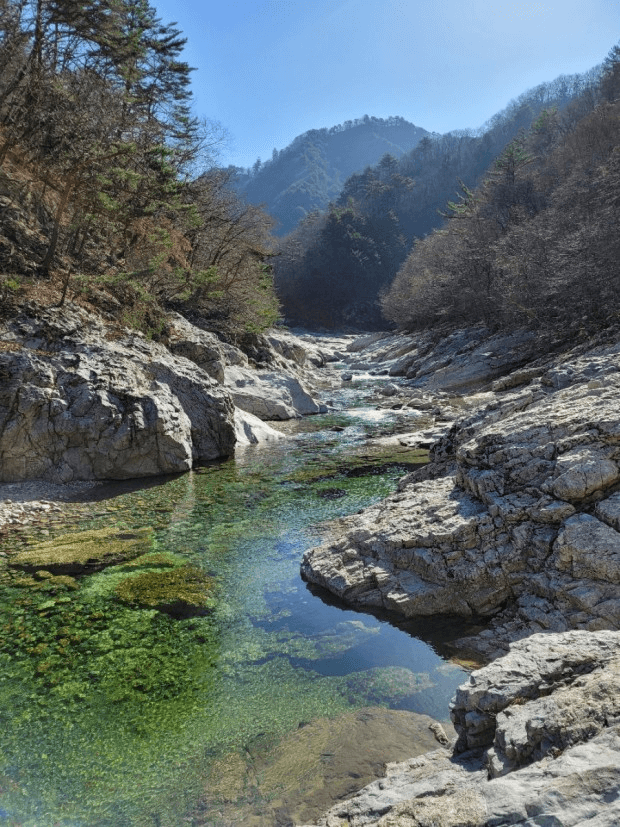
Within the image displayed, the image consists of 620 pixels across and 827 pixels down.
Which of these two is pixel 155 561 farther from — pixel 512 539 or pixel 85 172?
pixel 85 172

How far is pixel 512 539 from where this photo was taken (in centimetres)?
676

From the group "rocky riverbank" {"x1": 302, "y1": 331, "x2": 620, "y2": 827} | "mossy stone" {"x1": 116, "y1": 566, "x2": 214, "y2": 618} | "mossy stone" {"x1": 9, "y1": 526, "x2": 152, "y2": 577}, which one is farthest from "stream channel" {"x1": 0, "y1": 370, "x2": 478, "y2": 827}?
"rocky riverbank" {"x1": 302, "y1": 331, "x2": 620, "y2": 827}

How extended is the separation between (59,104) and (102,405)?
490 inches

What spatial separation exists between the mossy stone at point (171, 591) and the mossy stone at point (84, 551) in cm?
85

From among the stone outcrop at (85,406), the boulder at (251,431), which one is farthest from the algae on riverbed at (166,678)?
the boulder at (251,431)

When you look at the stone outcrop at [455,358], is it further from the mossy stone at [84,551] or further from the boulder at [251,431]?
the mossy stone at [84,551]

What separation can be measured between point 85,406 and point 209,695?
8.74 meters

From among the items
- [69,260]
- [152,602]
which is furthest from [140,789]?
[69,260]

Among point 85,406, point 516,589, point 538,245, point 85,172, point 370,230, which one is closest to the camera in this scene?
point 516,589

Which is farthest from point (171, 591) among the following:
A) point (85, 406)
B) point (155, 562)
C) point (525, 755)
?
point (85, 406)

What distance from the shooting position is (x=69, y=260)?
17.1m

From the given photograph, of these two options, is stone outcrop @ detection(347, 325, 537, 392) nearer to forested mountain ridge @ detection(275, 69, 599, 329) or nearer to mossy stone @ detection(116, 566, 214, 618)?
mossy stone @ detection(116, 566, 214, 618)

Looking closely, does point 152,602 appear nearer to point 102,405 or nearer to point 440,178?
point 102,405

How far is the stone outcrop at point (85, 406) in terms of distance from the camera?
1188cm
